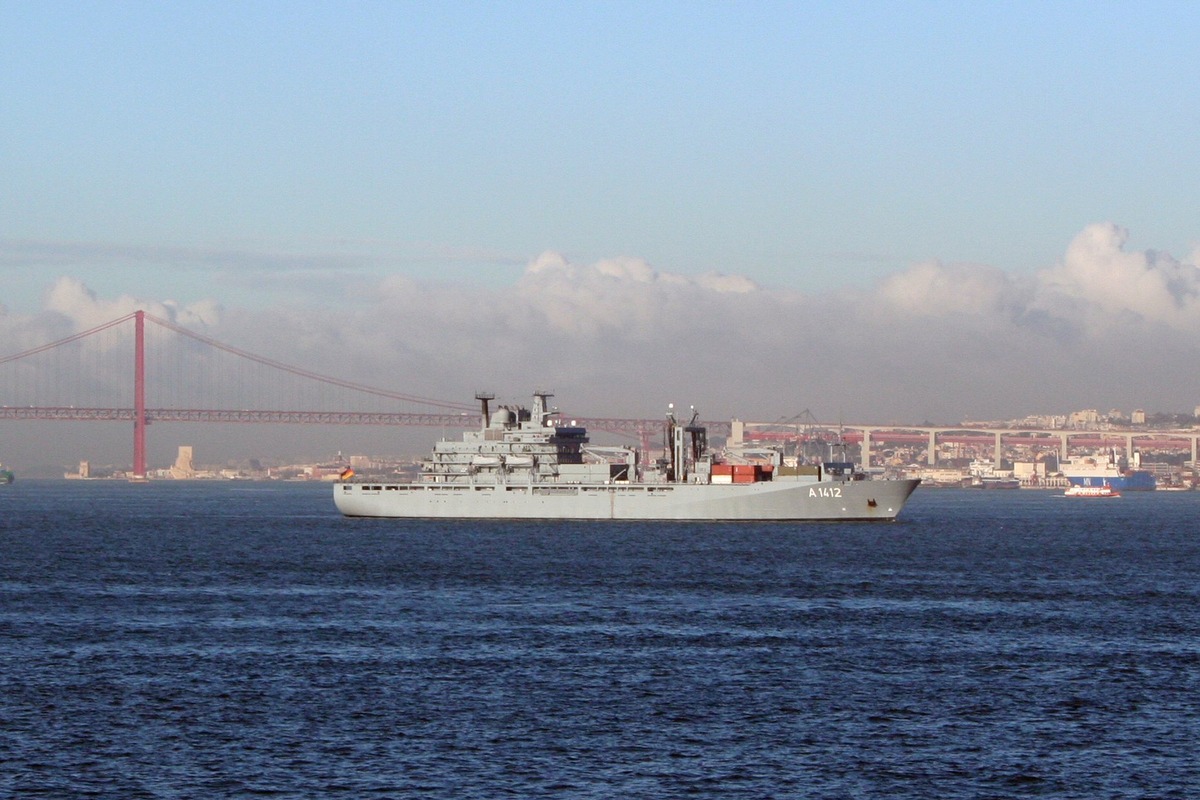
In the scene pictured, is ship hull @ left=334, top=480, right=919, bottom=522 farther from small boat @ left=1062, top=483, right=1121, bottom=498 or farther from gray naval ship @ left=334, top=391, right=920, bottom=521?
small boat @ left=1062, top=483, right=1121, bottom=498

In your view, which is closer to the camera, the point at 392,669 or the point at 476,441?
the point at 392,669

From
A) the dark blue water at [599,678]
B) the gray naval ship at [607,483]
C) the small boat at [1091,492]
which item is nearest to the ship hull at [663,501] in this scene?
the gray naval ship at [607,483]

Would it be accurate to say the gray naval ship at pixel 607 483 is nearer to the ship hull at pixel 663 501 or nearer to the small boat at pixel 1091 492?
the ship hull at pixel 663 501

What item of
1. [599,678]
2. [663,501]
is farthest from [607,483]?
[599,678]

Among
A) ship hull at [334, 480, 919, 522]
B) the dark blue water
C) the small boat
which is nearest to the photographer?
the dark blue water

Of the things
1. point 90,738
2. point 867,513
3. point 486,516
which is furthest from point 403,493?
point 90,738

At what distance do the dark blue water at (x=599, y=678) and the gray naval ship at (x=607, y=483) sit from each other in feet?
61.5

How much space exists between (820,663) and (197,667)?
11626mm

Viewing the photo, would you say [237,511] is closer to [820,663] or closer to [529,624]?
[529,624]

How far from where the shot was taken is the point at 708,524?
77.2m

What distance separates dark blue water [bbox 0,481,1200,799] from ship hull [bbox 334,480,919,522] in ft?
59.7

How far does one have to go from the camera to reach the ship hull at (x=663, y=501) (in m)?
75.1

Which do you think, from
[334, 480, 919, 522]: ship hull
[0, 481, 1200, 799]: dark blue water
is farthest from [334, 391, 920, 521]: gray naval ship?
[0, 481, 1200, 799]: dark blue water

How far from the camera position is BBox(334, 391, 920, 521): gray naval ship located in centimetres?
7562
